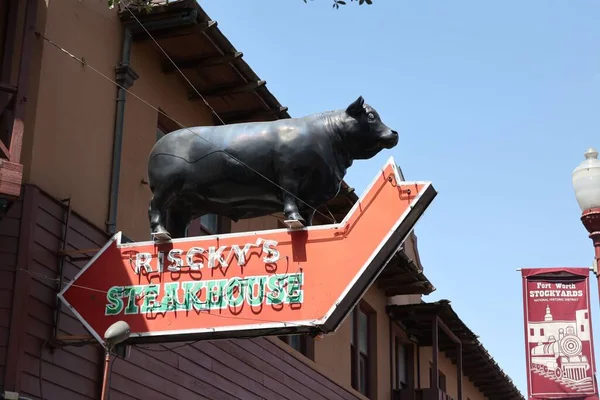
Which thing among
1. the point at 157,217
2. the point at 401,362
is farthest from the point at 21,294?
the point at 401,362

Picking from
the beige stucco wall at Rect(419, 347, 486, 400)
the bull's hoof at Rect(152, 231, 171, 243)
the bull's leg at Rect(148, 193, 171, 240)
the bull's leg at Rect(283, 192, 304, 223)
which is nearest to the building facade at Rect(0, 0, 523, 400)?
the bull's leg at Rect(148, 193, 171, 240)

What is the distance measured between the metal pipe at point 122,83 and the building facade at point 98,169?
16mm

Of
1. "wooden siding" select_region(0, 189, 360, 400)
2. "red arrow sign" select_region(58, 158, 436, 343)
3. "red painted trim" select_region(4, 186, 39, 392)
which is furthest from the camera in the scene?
"wooden siding" select_region(0, 189, 360, 400)

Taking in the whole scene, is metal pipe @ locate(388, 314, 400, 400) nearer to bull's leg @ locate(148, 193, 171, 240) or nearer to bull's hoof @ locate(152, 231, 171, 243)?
bull's leg @ locate(148, 193, 171, 240)

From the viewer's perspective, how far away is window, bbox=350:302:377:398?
20.2 metres

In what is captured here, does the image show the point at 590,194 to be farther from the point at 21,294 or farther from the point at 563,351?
the point at 21,294

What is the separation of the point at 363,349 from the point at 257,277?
1127 centimetres

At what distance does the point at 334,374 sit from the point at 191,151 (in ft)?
29.5

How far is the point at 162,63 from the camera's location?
45.9 ft

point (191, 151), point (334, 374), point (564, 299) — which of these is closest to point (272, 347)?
point (334, 374)

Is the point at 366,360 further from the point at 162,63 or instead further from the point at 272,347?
the point at 162,63

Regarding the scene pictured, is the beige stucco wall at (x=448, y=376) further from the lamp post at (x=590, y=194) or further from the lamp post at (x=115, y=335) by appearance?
the lamp post at (x=115, y=335)

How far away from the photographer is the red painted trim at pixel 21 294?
32.1ft

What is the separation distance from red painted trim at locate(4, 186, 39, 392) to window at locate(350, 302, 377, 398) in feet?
35.0
